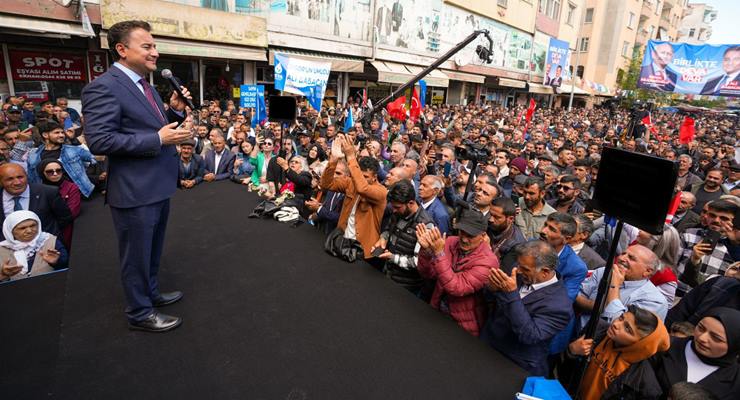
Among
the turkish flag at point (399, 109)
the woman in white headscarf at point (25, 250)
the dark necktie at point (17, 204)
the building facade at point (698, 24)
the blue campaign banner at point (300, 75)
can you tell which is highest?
the building facade at point (698, 24)

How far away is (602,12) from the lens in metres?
40.8

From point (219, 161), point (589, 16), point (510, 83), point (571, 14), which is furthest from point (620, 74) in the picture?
point (219, 161)

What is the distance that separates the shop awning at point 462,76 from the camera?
931 inches

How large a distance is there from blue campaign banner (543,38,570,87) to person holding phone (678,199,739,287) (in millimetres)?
26134

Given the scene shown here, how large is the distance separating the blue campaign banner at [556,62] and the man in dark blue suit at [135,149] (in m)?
29.0

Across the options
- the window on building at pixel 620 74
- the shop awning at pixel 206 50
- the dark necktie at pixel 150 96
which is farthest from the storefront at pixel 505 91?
the dark necktie at pixel 150 96

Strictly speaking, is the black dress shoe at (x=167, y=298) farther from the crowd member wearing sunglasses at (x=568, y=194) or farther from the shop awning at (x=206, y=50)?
the shop awning at (x=206, y=50)

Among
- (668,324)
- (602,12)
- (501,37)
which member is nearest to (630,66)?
(602,12)

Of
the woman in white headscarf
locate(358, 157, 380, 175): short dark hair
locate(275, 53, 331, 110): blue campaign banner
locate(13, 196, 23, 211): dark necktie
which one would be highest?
locate(275, 53, 331, 110): blue campaign banner

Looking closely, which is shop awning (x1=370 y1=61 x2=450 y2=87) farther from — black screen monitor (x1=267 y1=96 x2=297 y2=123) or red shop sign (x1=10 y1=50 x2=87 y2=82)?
black screen monitor (x1=267 y1=96 x2=297 y2=123)

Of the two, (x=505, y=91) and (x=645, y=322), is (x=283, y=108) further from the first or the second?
(x=505, y=91)

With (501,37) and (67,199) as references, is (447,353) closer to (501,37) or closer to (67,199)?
(67,199)

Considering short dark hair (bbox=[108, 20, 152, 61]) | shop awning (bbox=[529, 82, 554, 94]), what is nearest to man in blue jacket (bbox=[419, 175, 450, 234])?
short dark hair (bbox=[108, 20, 152, 61])

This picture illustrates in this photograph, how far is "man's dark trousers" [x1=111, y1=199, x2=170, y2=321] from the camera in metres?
2.19
